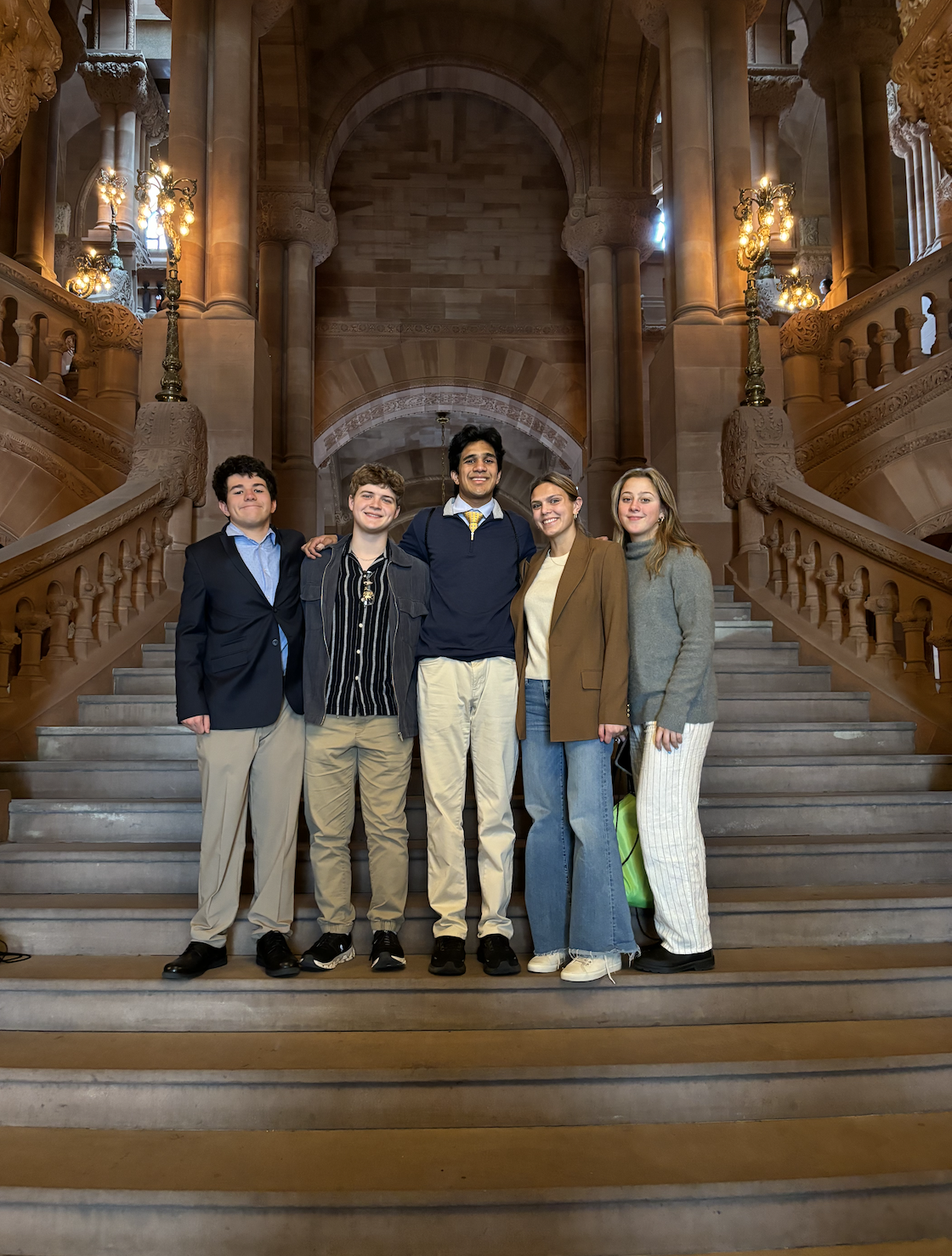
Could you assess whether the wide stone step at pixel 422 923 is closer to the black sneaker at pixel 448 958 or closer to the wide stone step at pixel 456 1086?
the black sneaker at pixel 448 958

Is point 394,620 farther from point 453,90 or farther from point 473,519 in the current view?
point 453,90

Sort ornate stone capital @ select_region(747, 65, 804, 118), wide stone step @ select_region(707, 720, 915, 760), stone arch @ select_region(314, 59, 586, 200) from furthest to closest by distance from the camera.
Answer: ornate stone capital @ select_region(747, 65, 804, 118) → stone arch @ select_region(314, 59, 586, 200) → wide stone step @ select_region(707, 720, 915, 760)

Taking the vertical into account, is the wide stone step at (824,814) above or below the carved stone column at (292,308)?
below

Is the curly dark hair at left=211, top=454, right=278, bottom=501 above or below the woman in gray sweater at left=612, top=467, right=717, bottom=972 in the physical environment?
above

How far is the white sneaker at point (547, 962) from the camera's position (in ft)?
10.6

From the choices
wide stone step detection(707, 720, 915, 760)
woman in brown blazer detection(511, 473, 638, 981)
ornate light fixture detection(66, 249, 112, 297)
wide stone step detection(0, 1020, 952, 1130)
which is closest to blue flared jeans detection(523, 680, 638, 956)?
woman in brown blazer detection(511, 473, 638, 981)

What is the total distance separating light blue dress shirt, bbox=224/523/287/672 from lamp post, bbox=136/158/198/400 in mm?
4621

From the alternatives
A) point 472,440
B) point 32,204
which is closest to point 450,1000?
point 472,440

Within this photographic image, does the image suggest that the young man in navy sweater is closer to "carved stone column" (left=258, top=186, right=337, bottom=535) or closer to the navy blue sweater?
the navy blue sweater

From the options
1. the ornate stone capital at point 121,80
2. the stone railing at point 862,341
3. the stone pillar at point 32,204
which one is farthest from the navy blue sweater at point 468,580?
the ornate stone capital at point 121,80

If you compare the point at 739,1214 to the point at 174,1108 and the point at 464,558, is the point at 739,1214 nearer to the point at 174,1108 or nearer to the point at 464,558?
the point at 174,1108

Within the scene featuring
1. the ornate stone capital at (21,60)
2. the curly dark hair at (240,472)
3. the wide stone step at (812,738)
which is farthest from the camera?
the ornate stone capital at (21,60)

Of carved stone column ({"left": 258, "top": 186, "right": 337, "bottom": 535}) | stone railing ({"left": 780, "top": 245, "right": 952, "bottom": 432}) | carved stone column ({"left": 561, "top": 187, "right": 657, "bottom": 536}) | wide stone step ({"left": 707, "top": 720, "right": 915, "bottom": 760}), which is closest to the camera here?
wide stone step ({"left": 707, "top": 720, "right": 915, "bottom": 760})

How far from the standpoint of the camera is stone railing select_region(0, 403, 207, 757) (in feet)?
16.9
